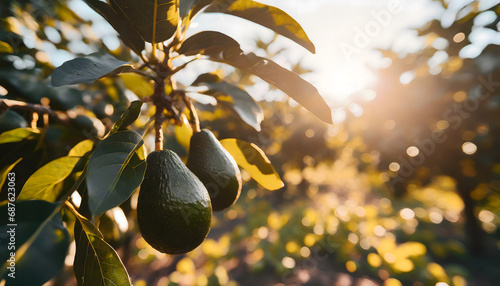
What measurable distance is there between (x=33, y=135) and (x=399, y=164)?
386 cm

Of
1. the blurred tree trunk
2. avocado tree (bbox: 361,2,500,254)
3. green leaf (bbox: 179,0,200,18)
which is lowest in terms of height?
the blurred tree trunk

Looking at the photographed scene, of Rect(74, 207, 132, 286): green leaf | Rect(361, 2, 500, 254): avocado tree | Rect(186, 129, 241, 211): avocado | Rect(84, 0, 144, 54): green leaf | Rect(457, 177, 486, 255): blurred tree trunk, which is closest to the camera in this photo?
Rect(74, 207, 132, 286): green leaf

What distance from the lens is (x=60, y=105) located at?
3.17 feet

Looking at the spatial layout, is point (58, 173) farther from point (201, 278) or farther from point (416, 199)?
point (416, 199)

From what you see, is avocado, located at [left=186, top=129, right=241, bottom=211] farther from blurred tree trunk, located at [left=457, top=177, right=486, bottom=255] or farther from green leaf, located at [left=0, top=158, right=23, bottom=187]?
blurred tree trunk, located at [left=457, top=177, right=486, bottom=255]

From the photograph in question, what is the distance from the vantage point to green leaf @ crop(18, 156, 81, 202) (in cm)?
55

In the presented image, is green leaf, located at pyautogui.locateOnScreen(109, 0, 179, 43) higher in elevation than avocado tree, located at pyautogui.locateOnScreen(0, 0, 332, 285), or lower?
higher

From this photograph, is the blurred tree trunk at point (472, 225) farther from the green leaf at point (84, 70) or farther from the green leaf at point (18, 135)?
the green leaf at point (18, 135)

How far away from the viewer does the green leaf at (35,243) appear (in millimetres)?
375

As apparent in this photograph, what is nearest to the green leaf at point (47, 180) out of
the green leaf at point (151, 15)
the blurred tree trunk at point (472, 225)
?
the green leaf at point (151, 15)

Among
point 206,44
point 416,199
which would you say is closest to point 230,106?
point 206,44

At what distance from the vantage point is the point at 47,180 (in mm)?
572

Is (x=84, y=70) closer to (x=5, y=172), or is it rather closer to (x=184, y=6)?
(x=184, y=6)

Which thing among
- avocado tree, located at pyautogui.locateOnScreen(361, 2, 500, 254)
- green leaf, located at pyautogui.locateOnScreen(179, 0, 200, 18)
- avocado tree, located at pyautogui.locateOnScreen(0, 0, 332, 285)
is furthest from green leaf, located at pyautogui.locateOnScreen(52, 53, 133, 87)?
avocado tree, located at pyautogui.locateOnScreen(361, 2, 500, 254)
